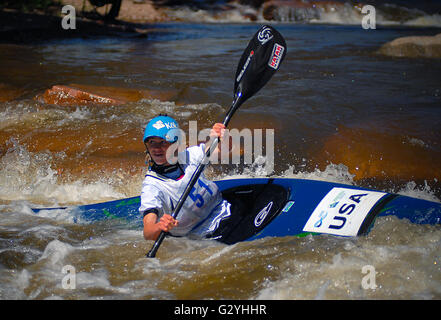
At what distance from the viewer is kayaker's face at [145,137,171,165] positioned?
2959 millimetres

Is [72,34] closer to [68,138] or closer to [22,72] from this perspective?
[22,72]

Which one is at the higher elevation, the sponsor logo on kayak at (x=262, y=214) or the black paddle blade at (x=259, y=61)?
the black paddle blade at (x=259, y=61)

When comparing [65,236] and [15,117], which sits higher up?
[15,117]

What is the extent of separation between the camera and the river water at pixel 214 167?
2.85 metres

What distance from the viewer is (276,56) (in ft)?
13.1

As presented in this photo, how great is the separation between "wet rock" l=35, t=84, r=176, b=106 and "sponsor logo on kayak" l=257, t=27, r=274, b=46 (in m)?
3.18

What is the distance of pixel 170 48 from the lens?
1243cm

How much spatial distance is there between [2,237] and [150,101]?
3506mm

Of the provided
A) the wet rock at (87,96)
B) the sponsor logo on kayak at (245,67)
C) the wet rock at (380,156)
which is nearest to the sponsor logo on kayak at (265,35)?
the sponsor logo on kayak at (245,67)

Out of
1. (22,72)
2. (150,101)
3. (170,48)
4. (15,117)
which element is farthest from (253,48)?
(170,48)

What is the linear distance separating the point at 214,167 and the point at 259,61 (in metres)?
1.45

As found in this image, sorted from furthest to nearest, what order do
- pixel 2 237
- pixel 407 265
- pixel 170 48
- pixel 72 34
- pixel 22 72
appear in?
pixel 72 34 < pixel 170 48 < pixel 22 72 < pixel 2 237 < pixel 407 265

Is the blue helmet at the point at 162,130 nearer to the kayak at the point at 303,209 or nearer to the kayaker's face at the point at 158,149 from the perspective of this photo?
the kayaker's face at the point at 158,149

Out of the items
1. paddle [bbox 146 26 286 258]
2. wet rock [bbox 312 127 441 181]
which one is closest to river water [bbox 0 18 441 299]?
wet rock [bbox 312 127 441 181]
